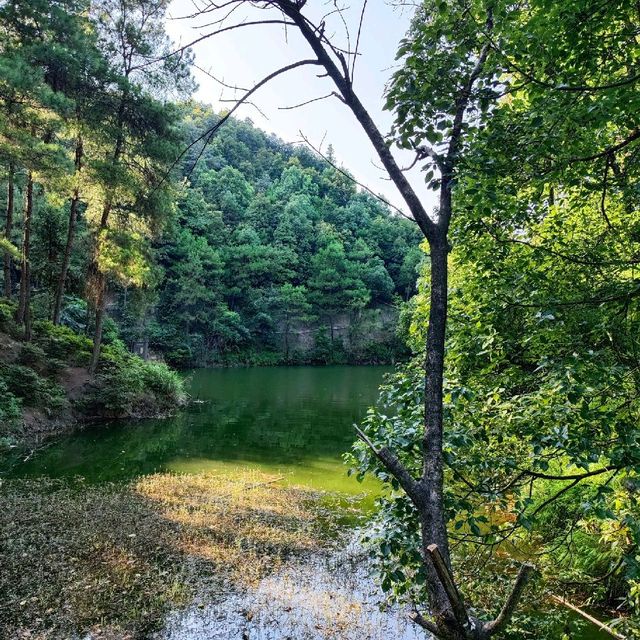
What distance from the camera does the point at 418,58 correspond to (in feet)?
8.33

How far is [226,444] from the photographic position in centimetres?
1388

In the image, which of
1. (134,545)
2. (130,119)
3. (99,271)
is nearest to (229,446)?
(134,545)

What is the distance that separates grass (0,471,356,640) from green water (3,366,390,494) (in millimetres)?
1143

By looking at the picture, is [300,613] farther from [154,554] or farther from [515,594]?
[515,594]

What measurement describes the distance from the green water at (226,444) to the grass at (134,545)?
1143 millimetres

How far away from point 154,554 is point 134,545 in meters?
0.42

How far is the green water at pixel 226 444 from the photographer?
10703 mm

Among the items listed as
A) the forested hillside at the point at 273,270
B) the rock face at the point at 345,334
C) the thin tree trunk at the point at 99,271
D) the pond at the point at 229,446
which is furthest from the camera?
the rock face at the point at 345,334

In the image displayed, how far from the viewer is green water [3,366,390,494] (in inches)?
421

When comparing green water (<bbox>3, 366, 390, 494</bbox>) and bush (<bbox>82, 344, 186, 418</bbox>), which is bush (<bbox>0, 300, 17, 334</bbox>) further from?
green water (<bbox>3, 366, 390, 494</bbox>)

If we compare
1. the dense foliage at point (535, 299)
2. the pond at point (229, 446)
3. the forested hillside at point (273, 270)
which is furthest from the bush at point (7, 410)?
the forested hillside at point (273, 270)

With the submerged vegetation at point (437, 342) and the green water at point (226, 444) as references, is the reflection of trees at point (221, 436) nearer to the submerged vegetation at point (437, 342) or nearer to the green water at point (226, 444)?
the green water at point (226, 444)

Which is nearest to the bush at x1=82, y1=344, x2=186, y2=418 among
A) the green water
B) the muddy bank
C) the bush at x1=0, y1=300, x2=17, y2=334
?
the green water

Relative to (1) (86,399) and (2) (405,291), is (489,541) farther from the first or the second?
(2) (405,291)
